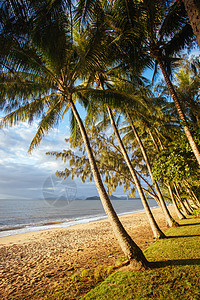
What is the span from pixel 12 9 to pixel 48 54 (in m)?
1.64

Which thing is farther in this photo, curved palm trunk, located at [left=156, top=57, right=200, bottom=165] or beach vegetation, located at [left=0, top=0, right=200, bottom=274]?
curved palm trunk, located at [left=156, top=57, right=200, bottom=165]

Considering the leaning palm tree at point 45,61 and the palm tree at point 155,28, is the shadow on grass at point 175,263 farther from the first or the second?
the palm tree at point 155,28

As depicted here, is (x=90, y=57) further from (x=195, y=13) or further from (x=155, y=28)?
(x=195, y=13)

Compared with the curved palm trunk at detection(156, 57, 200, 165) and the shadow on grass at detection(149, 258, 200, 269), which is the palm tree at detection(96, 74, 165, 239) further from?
the shadow on grass at detection(149, 258, 200, 269)

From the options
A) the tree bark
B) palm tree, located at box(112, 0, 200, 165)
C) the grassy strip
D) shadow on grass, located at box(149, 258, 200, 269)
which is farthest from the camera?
palm tree, located at box(112, 0, 200, 165)

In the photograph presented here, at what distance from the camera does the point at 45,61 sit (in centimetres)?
580

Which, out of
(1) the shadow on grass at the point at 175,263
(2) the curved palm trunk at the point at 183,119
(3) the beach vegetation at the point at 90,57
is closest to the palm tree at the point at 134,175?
(3) the beach vegetation at the point at 90,57

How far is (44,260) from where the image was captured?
6.86 m

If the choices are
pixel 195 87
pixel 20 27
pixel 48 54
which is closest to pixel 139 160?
pixel 195 87

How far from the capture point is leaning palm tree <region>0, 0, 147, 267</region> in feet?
13.2

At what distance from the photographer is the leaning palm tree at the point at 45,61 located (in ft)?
13.2

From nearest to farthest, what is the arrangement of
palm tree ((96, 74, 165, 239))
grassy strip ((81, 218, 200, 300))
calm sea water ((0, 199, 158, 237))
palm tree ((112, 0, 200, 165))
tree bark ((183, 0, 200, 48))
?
tree bark ((183, 0, 200, 48)) < grassy strip ((81, 218, 200, 300)) < palm tree ((112, 0, 200, 165)) < palm tree ((96, 74, 165, 239)) < calm sea water ((0, 199, 158, 237))

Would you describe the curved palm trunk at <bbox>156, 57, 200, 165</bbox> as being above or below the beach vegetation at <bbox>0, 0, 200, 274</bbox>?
below

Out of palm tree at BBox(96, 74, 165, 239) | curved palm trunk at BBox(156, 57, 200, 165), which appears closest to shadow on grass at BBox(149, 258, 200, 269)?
curved palm trunk at BBox(156, 57, 200, 165)
